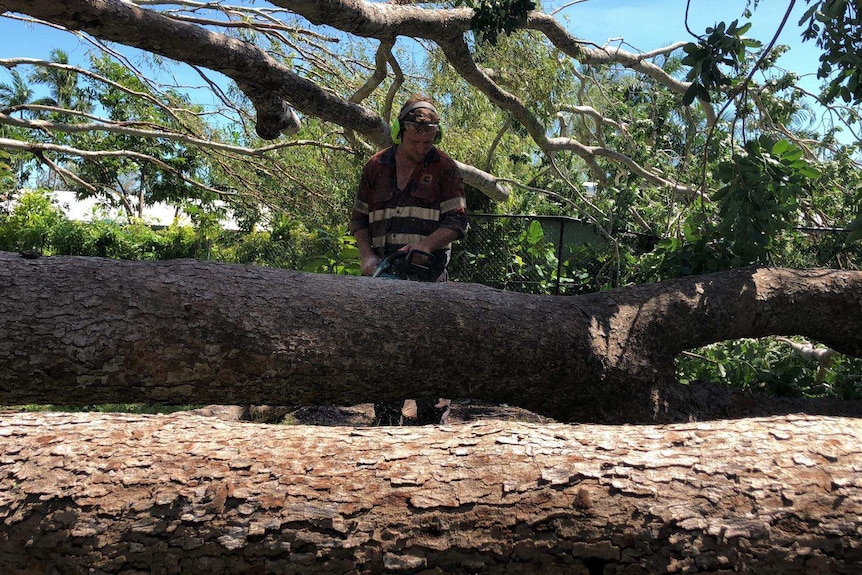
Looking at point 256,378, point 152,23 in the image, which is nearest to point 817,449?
point 256,378

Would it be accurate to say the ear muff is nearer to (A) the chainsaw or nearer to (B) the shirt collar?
(B) the shirt collar

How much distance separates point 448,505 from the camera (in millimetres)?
1592

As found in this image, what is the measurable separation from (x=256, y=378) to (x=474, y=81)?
534 cm

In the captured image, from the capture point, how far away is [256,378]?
265cm

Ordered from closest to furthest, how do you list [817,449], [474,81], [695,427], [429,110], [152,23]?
[817,449] < [695,427] < [152,23] < [429,110] < [474,81]

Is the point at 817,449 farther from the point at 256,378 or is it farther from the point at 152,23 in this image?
the point at 152,23

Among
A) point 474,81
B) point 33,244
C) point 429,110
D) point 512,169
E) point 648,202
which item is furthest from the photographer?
point 512,169

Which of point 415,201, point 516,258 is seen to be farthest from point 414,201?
point 516,258

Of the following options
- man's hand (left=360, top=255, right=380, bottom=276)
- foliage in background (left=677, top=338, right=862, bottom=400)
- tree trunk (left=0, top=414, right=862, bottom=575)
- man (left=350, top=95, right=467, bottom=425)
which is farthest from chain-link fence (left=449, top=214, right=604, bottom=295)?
tree trunk (left=0, top=414, right=862, bottom=575)

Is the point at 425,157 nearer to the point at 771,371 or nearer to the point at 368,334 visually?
the point at 368,334

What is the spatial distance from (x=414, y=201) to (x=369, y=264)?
448 mm

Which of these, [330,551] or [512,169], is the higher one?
[512,169]

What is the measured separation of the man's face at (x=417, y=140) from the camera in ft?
12.1

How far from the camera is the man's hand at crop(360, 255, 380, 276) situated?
3.74m
